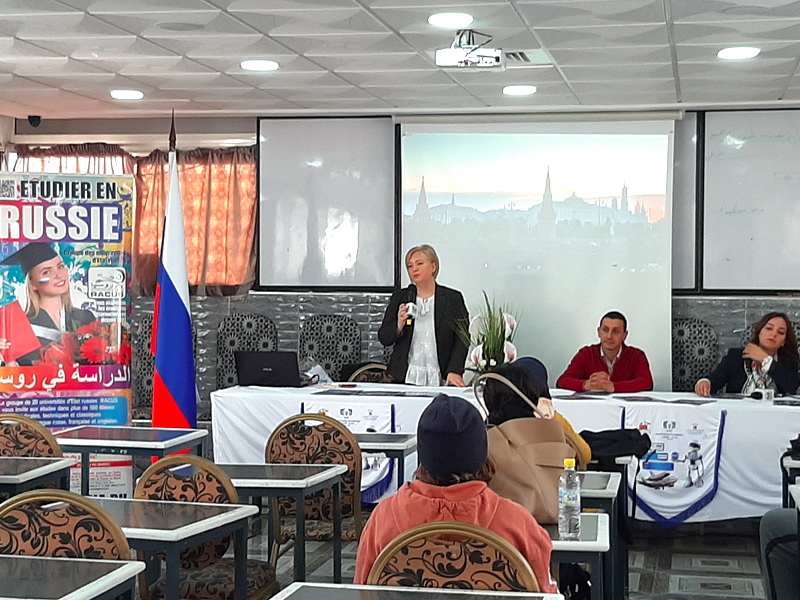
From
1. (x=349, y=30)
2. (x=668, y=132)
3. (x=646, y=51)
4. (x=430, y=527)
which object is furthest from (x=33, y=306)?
(x=668, y=132)

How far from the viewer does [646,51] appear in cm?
655

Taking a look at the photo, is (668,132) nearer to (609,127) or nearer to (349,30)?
(609,127)

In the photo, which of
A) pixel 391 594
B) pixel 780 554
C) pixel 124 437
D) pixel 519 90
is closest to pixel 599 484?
pixel 780 554

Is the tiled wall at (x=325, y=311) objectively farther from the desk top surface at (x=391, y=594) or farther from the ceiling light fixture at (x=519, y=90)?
the desk top surface at (x=391, y=594)

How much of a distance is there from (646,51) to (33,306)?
3.98 m

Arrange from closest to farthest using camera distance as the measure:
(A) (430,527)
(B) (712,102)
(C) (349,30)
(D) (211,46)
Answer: (A) (430,527) < (C) (349,30) < (D) (211,46) < (B) (712,102)

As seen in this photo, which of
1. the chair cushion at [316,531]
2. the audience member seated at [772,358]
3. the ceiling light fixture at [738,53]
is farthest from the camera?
the audience member seated at [772,358]

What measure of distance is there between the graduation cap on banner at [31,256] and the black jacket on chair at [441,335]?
2231 millimetres

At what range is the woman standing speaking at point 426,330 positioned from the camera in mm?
7344

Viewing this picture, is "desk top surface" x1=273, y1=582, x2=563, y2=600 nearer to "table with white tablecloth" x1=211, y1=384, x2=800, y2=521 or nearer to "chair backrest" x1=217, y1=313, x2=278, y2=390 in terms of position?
"table with white tablecloth" x1=211, y1=384, x2=800, y2=521

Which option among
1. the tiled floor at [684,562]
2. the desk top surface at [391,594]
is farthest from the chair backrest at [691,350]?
the desk top surface at [391,594]

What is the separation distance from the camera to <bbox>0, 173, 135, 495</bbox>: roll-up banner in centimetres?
647

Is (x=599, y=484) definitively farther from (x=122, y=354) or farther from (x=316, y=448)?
(x=122, y=354)

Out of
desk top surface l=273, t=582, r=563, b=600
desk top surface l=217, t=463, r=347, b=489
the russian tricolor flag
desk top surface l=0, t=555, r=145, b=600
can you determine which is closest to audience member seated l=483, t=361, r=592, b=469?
desk top surface l=217, t=463, r=347, b=489
